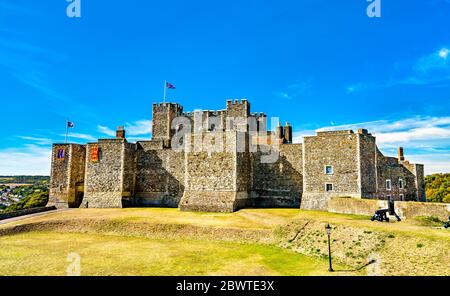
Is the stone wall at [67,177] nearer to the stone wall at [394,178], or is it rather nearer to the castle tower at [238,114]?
the castle tower at [238,114]

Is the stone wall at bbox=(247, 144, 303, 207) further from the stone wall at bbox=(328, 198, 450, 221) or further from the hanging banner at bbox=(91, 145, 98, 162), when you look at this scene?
the hanging banner at bbox=(91, 145, 98, 162)

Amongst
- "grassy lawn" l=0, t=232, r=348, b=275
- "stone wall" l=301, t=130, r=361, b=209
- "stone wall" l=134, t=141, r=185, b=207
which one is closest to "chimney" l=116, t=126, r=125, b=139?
"stone wall" l=134, t=141, r=185, b=207

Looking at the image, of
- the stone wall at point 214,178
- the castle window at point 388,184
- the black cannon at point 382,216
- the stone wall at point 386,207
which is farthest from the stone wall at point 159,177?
the castle window at point 388,184

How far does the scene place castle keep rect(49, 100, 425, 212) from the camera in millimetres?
31297

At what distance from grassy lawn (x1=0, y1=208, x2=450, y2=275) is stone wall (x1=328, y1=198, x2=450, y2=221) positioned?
1629 mm

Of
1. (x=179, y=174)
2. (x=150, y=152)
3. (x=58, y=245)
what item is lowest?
(x=58, y=245)

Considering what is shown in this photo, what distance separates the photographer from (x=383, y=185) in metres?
33.3

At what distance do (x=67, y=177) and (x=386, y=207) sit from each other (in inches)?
1424

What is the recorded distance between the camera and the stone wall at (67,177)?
3841 centimetres
